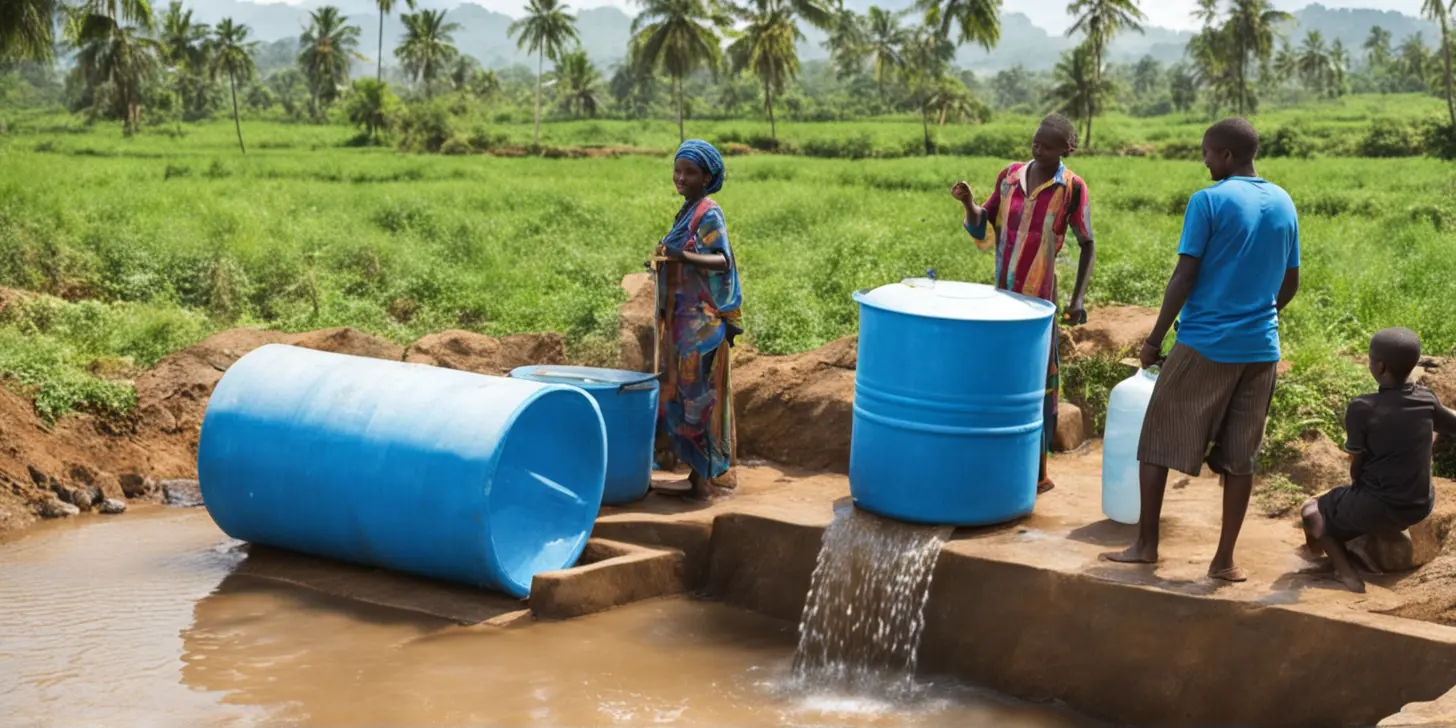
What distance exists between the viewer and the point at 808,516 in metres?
5.86

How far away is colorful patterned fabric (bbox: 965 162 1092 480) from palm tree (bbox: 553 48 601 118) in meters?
59.9

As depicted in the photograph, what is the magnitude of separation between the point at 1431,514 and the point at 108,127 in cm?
5065

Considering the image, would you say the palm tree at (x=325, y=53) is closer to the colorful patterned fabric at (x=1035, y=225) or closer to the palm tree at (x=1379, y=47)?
the colorful patterned fabric at (x=1035, y=225)

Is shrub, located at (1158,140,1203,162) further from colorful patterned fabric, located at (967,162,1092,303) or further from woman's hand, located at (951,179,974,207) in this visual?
woman's hand, located at (951,179,974,207)

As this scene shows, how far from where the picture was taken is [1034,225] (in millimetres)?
5969

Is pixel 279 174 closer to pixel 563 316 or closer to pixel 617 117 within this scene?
pixel 563 316

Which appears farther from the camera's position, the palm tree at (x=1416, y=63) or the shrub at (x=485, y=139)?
the palm tree at (x=1416, y=63)

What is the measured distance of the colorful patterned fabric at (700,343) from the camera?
624 centimetres

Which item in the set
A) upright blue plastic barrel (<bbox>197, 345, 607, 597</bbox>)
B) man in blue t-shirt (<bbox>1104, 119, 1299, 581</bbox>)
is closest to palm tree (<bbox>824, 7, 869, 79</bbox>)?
upright blue plastic barrel (<bbox>197, 345, 607, 597</bbox>)

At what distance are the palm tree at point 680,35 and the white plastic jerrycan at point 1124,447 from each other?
37543mm

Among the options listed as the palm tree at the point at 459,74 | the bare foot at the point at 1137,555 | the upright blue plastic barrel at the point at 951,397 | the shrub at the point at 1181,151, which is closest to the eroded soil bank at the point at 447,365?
the upright blue plastic barrel at the point at 951,397

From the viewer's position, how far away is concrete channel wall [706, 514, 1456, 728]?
417 centimetres

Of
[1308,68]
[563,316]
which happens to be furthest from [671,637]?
[1308,68]

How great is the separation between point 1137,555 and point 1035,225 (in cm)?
165
